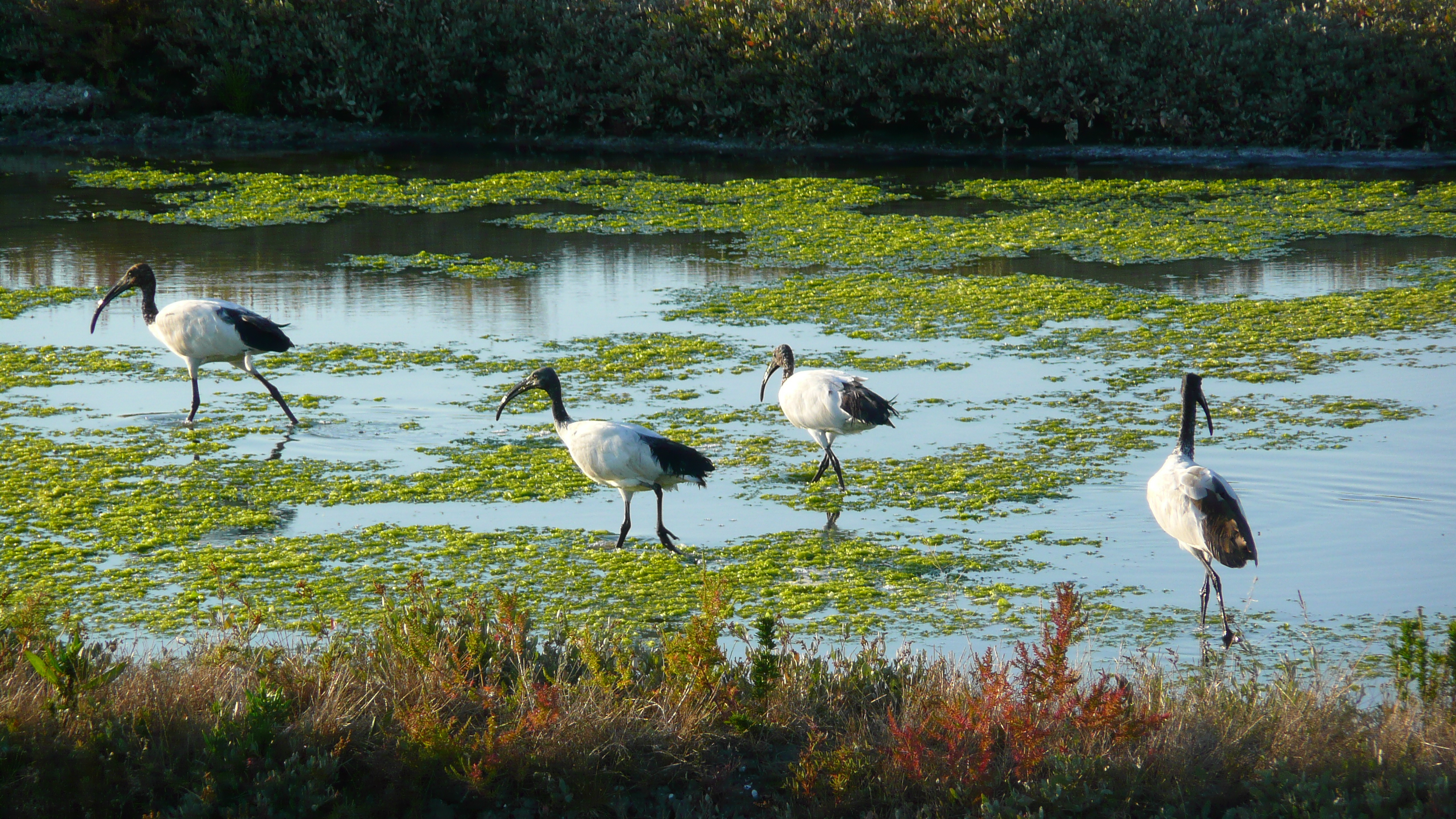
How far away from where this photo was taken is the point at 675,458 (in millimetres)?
7152

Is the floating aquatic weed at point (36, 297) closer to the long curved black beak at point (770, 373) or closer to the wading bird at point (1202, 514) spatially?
the long curved black beak at point (770, 373)

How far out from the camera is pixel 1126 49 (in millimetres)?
25578

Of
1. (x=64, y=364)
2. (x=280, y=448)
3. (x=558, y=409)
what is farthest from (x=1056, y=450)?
(x=64, y=364)

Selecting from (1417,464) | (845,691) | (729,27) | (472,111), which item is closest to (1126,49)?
(729,27)

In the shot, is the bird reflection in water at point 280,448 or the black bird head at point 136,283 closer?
the bird reflection in water at point 280,448

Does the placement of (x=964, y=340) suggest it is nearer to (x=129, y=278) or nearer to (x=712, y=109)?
(x=129, y=278)

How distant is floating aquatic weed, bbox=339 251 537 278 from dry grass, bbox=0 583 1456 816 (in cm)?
1024

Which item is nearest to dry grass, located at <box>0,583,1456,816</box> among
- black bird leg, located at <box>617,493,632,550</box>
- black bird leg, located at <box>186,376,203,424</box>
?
black bird leg, located at <box>617,493,632,550</box>

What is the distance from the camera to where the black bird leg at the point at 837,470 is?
8297 millimetres

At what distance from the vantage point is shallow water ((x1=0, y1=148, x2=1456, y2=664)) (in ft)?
22.7

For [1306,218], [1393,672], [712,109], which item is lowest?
[1393,672]

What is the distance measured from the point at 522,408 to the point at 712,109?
17.9 metres

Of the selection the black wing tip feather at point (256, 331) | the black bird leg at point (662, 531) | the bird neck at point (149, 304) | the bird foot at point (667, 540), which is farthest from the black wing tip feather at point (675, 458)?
the bird neck at point (149, 304)

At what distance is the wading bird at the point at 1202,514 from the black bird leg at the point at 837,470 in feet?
6.96
